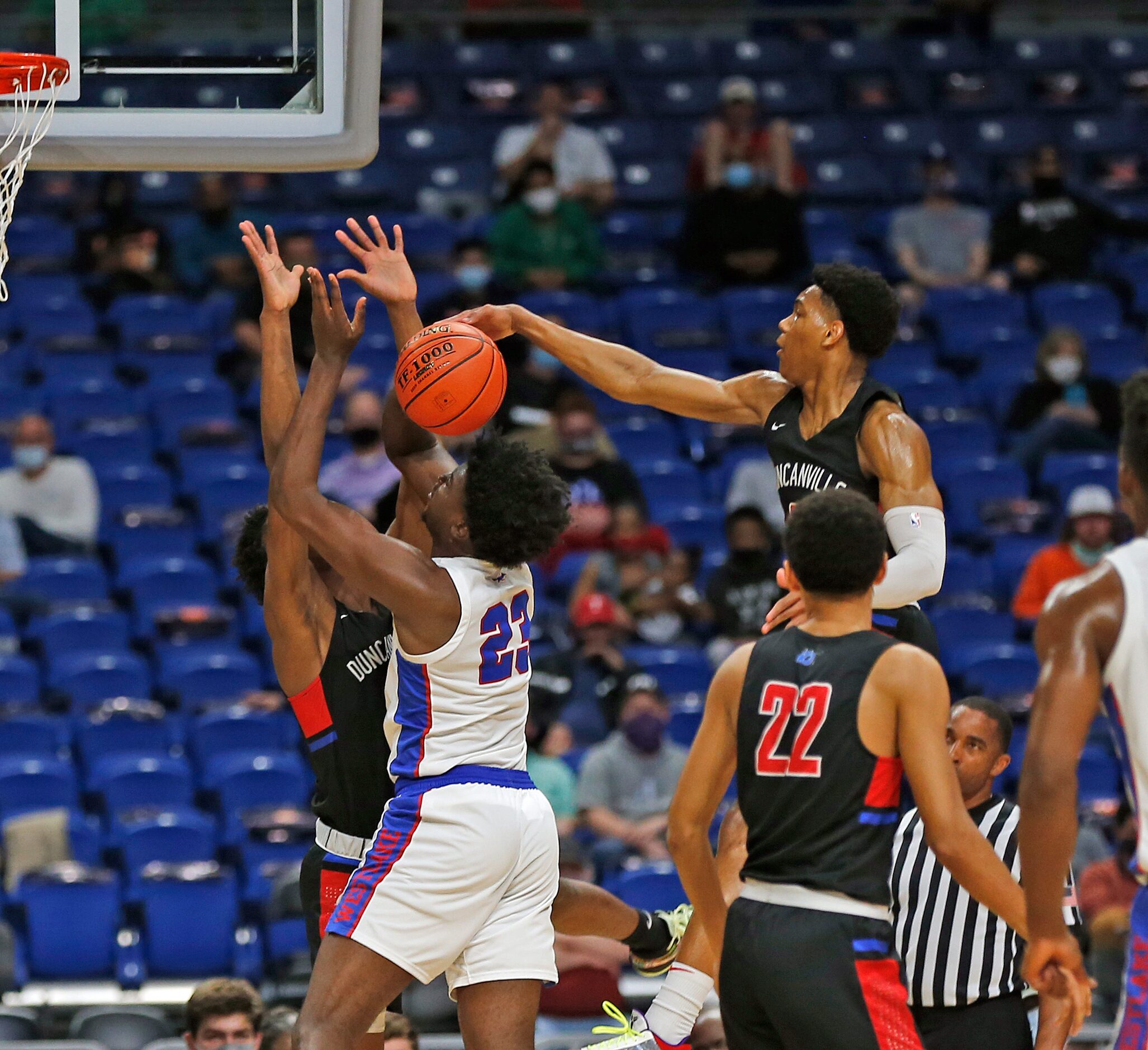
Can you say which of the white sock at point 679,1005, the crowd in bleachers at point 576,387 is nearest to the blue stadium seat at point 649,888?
the crowd in bleachers at point 576,387

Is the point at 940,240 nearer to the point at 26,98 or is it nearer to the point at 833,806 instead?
the point at 26,98

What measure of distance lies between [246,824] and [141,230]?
214 inches

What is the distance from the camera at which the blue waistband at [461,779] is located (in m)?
4.79

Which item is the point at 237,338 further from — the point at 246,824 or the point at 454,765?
the point at 454,765

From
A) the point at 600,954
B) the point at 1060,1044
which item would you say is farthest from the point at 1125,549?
the point at 600,954

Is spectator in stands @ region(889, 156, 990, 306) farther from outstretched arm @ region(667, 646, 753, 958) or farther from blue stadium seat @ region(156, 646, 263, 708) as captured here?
outstretched arm @ region(667, 646, 753, 958)

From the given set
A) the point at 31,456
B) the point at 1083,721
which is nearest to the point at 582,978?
the point at 1083,721

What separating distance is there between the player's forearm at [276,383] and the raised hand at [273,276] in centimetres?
3

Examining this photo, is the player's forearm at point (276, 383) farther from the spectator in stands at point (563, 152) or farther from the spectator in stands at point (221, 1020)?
the spectator in stands at point (563, 152)

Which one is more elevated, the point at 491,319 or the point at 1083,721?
the point at 491,319

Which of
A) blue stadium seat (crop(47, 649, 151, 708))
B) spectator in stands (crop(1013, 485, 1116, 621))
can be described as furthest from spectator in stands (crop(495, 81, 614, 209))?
blue stadium seat (crop(47, 649, 151, 708))

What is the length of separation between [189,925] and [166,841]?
0.52m

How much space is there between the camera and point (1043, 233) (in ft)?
45.3

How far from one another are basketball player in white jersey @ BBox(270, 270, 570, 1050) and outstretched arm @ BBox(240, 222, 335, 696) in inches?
6.5
